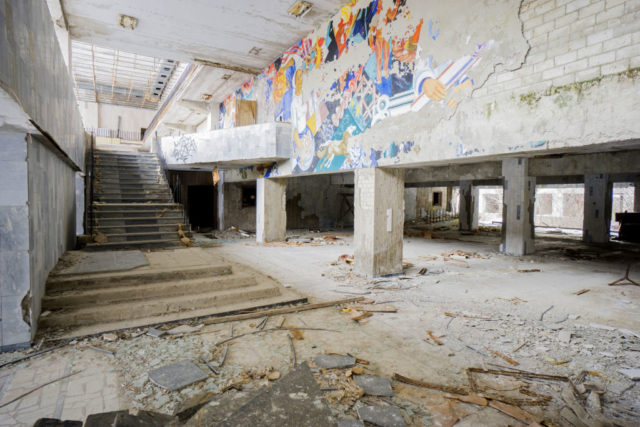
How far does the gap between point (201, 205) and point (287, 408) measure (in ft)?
56.9

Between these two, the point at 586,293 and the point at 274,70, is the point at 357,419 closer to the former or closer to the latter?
the point at 586,293

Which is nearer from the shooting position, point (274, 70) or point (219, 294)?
point (219, 294)

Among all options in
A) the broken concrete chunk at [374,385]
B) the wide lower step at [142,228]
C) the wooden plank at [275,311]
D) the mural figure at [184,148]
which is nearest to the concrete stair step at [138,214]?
the wide lower step at [142,228]

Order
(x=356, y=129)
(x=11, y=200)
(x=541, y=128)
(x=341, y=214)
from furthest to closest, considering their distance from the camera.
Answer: (x=341, y=214)
(x=356, y=129)
(x=541, y=128)
(x=11, y=200)

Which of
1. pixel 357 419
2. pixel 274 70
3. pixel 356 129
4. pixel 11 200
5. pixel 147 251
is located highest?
pixel 274 70

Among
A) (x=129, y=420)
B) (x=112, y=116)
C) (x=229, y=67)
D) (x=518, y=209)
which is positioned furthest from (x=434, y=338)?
(x=112, y=116)

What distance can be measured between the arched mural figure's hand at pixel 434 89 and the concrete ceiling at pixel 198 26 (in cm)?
382

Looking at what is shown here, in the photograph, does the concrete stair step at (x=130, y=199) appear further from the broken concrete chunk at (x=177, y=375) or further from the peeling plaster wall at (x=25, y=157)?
the broken concrete chunk at (x=177, y=375)

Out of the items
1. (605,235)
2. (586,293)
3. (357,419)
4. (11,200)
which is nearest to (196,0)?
(11,200)

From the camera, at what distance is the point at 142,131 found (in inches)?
1006

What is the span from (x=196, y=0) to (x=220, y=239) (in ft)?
28.9

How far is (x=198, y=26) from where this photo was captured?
9688mm

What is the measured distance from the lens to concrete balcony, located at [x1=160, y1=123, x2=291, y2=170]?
10.6 m

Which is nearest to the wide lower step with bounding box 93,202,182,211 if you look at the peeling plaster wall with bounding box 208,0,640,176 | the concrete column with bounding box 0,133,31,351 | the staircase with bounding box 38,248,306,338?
the staircase with bounding box 38,248,306,338
